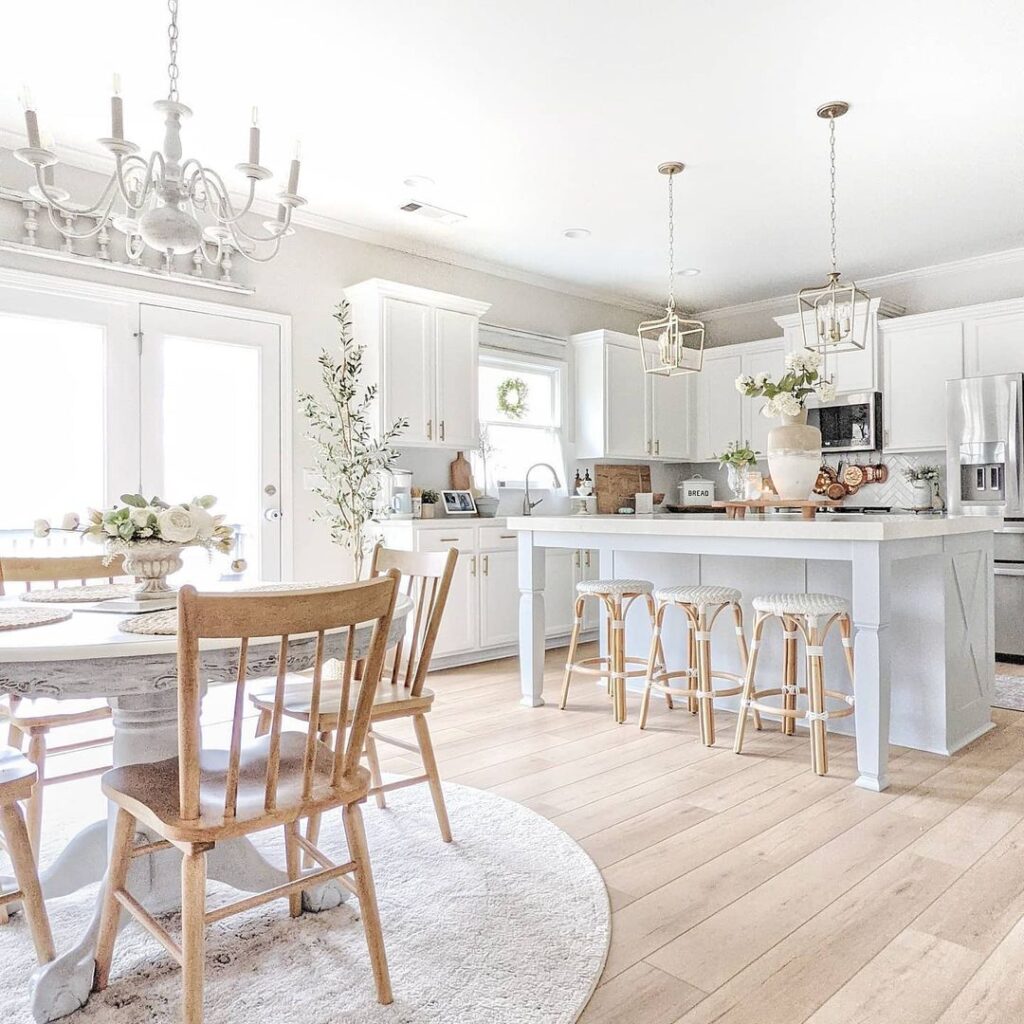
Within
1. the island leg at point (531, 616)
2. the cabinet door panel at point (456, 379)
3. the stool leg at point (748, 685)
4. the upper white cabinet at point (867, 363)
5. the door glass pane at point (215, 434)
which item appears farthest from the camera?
the upper white cabinet at point (867, 363)

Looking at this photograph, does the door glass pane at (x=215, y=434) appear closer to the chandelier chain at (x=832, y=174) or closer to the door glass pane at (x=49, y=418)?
the door glass pane at (x=49, y=418)

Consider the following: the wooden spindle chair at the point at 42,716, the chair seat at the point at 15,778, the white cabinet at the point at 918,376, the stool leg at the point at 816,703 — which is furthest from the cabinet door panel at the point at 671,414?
the chair seat at the point at 15,778

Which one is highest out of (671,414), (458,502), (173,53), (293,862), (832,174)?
(832,174)

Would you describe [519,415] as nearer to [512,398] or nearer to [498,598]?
[512,398]

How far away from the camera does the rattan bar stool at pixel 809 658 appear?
9.93 feet

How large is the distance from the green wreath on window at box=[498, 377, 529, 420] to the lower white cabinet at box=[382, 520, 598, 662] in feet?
3.64

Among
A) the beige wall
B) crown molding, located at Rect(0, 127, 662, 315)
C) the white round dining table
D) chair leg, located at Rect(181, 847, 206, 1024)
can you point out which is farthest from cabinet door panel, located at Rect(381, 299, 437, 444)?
chair leg, located at Rect(181, 847, 206, 1024)

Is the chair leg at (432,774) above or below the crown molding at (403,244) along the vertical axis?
below

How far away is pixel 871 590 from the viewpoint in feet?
9.28

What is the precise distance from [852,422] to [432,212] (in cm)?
347

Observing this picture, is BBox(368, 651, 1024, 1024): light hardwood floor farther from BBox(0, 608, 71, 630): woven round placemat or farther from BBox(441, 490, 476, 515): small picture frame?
BBox(441, 490, 476, 515): small picture frame

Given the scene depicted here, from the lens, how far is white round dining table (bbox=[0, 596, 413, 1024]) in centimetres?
154

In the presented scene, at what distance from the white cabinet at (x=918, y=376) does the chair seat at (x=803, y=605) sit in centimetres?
316

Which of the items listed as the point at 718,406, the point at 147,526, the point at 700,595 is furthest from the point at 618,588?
the point at 718,406
